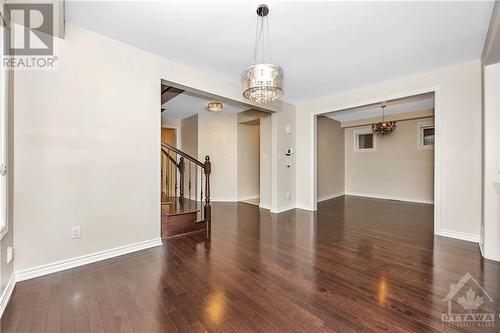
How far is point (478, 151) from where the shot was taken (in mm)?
3084

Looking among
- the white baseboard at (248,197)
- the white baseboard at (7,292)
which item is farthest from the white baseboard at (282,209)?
the white baseboard at (7,292)

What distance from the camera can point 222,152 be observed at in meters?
6.48

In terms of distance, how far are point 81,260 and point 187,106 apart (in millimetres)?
4089

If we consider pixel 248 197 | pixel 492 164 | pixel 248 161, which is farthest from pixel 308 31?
pixel 248 197

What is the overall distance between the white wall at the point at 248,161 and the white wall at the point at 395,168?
328 cm

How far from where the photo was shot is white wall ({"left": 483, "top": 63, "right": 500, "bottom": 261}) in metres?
2.51

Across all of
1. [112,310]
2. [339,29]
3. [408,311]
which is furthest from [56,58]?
[408,311]

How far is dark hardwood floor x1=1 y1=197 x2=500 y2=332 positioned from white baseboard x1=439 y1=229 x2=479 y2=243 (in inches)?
7.1

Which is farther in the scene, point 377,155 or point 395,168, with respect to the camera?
point 377,155

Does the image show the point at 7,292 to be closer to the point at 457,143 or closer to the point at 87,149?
the point at 87,149

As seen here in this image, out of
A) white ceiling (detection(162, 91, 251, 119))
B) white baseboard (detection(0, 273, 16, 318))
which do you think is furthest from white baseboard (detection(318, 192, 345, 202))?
white baseboard (detection(0, 273, 16, 318))

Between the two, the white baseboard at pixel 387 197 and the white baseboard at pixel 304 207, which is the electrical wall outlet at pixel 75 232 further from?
the white baseboard at pixel 387 197

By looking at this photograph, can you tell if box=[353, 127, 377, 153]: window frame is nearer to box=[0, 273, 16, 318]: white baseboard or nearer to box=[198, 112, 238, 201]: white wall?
box=[198, 112, 238, 201]: white wall

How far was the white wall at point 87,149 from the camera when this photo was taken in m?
2.12
